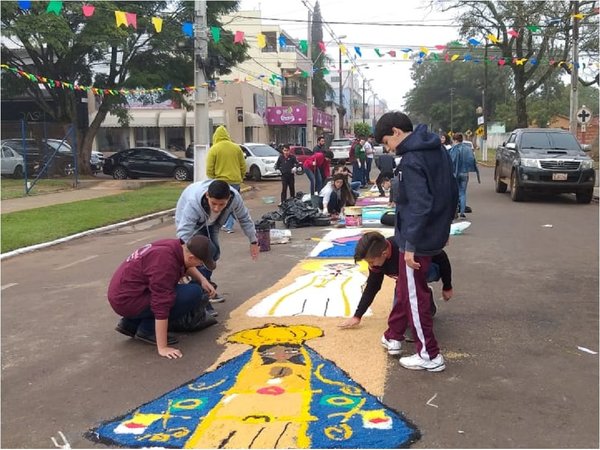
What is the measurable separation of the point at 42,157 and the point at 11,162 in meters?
1.84

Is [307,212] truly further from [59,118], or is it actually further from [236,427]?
[59,118]

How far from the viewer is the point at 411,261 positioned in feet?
13.3

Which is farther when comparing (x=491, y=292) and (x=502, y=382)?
(x=491, y=292)

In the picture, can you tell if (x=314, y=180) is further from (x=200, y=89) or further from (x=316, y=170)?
(x=200, y=89)

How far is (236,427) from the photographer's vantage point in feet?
11.2

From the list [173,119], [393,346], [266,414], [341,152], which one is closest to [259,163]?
[341,152]

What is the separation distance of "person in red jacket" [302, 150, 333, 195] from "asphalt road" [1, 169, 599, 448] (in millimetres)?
5722

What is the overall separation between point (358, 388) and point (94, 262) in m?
5.96

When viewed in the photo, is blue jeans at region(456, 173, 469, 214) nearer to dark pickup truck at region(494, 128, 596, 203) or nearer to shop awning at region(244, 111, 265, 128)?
dark pickup truck at region(494, 128, 596, 203)

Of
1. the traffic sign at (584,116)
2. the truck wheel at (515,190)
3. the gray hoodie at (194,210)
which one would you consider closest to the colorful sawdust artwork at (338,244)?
the gray hoodie at (194,210)

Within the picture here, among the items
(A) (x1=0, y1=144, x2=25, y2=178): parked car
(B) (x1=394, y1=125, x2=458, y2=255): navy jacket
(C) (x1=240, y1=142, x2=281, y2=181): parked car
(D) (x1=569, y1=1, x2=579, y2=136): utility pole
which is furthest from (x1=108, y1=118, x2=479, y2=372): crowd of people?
(A) (x1=0, y1=144, x2=25, y2=178): parked car

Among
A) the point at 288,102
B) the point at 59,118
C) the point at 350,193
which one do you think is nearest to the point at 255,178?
the point at 59,118

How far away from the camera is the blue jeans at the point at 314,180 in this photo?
14.4 meters

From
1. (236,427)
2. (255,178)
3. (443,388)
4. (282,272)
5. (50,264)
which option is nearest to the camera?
(236,427)
